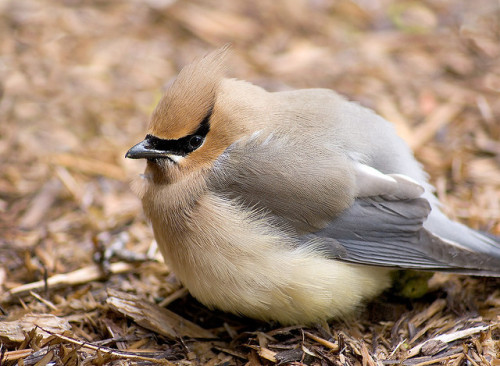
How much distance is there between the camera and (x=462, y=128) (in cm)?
654

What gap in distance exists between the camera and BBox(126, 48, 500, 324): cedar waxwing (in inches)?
166

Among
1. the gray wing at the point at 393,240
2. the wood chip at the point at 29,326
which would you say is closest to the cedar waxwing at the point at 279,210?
the gray wing at the point at 393,240

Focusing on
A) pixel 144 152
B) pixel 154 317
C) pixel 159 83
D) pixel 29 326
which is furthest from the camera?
pixel 159 83

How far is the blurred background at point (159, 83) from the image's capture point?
5684mm

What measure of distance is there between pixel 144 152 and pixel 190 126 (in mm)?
376

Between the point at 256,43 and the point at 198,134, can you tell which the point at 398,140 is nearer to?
the point at 198,134

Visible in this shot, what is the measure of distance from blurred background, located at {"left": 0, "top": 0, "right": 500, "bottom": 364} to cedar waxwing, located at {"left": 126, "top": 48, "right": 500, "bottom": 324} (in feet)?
3.06

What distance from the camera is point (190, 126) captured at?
4.37 meters

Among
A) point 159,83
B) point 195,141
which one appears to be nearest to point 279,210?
point 195,141

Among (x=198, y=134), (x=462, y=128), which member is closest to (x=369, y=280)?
(x=198, y=134)

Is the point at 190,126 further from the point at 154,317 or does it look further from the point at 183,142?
the point at 154,317

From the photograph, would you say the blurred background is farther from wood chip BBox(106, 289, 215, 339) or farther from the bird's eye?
the bird's eye

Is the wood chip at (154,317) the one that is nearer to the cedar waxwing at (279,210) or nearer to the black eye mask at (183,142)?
the cedar waxwing at (279,210)

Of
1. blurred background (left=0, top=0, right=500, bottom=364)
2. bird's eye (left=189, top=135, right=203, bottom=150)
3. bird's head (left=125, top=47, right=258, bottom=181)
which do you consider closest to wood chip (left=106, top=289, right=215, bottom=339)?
blurred background (left=0, top=0, right=500, bottom=364)
